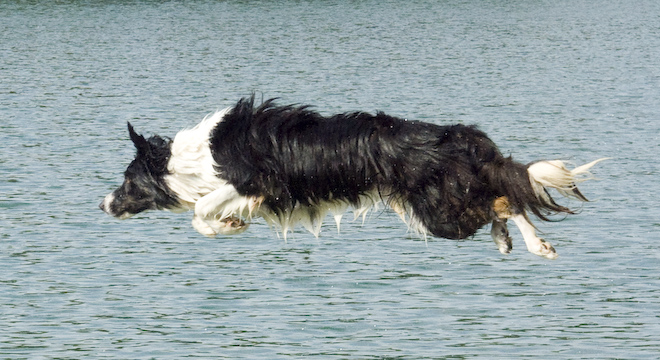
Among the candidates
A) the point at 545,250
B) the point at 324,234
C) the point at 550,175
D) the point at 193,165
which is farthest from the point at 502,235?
the point at 324,234

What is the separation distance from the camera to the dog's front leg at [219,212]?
891 cm

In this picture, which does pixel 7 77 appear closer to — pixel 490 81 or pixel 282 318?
pixel 490 81

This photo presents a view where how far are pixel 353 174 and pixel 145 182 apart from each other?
166 centimetres

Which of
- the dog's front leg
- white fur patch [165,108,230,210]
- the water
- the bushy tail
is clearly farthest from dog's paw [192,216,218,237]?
the bushy tail

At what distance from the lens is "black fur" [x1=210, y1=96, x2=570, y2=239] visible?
8.69 m

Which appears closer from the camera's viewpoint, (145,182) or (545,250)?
(545,250)

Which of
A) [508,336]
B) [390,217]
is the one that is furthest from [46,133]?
[508,336]

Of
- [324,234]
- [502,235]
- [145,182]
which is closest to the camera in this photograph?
[502,235]

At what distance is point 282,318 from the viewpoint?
36.0ft

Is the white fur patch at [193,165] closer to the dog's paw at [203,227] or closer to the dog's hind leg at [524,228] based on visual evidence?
the dog's paw at [203,227]

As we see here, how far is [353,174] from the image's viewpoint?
886 cm

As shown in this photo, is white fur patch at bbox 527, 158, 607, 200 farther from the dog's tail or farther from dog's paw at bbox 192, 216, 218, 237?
dog's paw at bbox 192, 216, 218, 237

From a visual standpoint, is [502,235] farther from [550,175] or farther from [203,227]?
[203,227]

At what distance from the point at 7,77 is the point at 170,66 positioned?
3483mm
